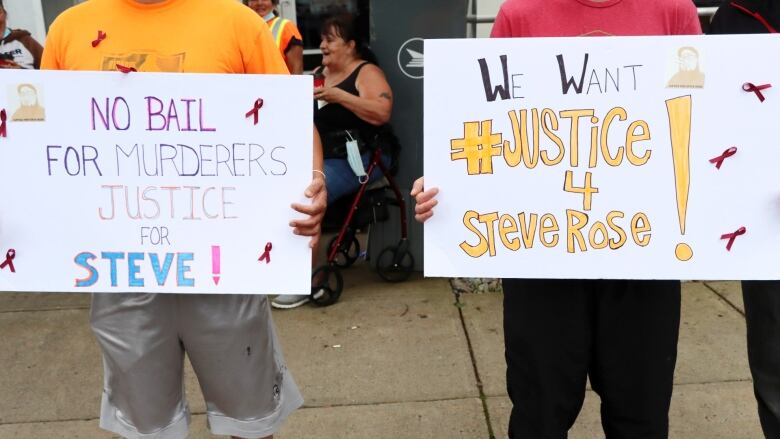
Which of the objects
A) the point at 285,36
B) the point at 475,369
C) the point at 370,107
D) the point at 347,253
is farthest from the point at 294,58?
the point at 475,369

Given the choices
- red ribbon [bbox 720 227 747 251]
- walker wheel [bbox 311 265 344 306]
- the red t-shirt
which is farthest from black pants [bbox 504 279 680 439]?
walker wheel [bbox 311 265 344 306]

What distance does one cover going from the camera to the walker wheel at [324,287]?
4.07 m

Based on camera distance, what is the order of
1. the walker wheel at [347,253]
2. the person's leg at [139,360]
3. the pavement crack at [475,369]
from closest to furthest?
the person's leg at [139,360] → the pavement crack at [475,369] → the walker wheel at [347,253]

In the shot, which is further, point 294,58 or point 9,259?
point 294,58

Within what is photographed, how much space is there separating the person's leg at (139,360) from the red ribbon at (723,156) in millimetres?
1502

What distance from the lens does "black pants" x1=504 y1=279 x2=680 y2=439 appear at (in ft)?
6.27

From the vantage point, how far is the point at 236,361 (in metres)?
2.05

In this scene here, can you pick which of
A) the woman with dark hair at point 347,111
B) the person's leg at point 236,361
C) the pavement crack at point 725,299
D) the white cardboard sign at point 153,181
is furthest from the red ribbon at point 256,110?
the pavement crack at point 725,299

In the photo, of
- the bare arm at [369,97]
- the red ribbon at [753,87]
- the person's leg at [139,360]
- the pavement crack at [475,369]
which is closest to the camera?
the red ribbon at [753,87]

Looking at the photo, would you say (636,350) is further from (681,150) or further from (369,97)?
(369,97)

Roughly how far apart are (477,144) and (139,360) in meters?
1.11

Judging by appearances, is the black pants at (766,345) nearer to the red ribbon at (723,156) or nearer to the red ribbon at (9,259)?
the red ribbon at (723,156)

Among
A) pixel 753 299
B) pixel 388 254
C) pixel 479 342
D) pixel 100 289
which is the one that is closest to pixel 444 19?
pixel 388 254

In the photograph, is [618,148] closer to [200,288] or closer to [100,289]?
[200,288]
